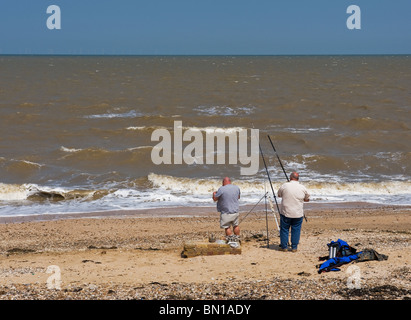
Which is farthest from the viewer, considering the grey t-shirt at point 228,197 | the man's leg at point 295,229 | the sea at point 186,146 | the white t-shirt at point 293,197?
the sea at point 186,146

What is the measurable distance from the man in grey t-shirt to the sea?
90 centimetres

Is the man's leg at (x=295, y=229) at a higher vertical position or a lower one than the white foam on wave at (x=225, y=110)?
lower

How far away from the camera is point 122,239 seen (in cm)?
1197

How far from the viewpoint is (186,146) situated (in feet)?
83.3

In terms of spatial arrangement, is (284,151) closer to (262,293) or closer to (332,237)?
(332,237)

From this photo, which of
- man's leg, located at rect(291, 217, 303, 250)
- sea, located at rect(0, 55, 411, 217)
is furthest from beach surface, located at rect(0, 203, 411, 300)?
sea, located at rect(0, 55, 411, 217)

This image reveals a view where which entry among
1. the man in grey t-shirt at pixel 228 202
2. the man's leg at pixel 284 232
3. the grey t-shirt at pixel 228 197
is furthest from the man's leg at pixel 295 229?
the grey t-shirt at pixel 228 197

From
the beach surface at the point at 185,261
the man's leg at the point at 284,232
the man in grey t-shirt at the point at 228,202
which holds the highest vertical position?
the man in grey t-shirt at the point at 228,202

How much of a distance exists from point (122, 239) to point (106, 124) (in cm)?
1977

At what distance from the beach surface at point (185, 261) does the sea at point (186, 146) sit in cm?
193

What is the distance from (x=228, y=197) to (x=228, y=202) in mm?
96

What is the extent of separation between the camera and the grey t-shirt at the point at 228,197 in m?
10.1

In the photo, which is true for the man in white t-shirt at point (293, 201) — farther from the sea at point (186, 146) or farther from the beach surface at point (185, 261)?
the sea at point (186, 146)

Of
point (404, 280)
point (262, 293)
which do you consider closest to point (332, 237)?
point (404, 280)
